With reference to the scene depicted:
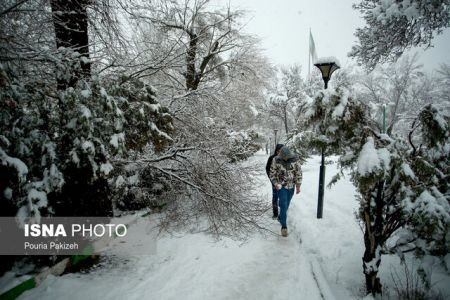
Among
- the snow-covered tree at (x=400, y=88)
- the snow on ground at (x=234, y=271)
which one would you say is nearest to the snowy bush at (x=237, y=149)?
the snow on ground at (x=234, y=271)

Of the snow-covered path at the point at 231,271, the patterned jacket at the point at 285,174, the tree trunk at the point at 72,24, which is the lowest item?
the snow-covered path at the point at 231,271

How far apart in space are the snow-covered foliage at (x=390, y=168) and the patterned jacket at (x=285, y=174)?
2.52 m

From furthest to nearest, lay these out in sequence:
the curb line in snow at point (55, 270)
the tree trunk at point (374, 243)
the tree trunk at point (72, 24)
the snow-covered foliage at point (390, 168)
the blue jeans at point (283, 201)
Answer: the blue jeans at point (283, 201) → the tree trunk at point (72, 24) → the curb line in snow at point (55, 270) → the tree trunk at point (374, 243) → the snow-covered foliage at point (390, 168)

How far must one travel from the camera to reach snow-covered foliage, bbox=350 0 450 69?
18.3 feet

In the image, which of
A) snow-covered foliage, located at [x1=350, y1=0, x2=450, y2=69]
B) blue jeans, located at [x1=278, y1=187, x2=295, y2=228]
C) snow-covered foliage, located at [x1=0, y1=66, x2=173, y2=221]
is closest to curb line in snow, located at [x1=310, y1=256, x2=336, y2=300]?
blue jeans, located at [x1=278, y1=187, x2=295, y2=228]

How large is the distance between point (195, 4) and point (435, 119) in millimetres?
10553

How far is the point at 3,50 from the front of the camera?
3.29m

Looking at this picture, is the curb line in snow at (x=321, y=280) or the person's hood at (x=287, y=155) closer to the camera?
the curb line in snow at (x=321, y=280)

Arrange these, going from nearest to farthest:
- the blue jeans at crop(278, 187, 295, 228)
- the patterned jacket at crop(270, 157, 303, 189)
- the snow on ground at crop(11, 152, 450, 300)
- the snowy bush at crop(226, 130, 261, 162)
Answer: the snow on ground at crop(11, 152, 450, 300), the blue jeans at crop(278, 187, 295, 228), the patterned jacket at crop(270, 157, 303, 189), the snowy bush at crop(226, 130, 261, 162)

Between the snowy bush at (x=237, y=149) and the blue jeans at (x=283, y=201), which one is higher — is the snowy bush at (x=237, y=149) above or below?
above

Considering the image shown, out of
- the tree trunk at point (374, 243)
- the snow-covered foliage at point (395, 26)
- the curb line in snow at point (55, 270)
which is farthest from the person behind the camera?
the snow-covered foliage at point (395, 26)

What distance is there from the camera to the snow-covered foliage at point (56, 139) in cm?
353

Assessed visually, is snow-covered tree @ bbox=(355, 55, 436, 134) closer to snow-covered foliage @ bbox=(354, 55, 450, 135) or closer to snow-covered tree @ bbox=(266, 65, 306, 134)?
snow-covered foliage @ bbox=(354, 55, 450, 135)

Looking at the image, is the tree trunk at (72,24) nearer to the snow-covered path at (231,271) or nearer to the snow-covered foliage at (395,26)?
the snow-covered path at (231,271)
